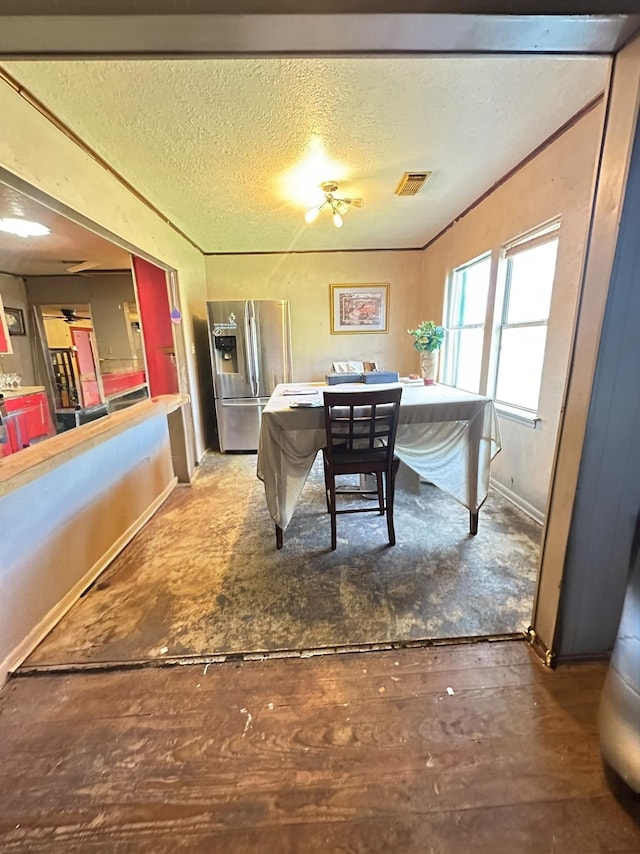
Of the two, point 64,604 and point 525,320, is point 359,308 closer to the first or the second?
point 525,320

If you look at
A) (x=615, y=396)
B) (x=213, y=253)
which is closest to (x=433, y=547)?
(x=615, y=396)

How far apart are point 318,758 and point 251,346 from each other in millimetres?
3571

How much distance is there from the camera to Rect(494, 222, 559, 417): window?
236 cm

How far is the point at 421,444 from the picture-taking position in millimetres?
2238

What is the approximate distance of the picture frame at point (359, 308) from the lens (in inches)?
177

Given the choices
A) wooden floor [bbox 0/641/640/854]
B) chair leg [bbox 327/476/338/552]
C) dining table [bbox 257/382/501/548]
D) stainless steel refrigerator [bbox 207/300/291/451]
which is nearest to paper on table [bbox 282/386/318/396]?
dining table [bbox 257/382/501/548]

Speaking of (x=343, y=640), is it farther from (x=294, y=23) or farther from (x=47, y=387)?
(x=47, y=387)

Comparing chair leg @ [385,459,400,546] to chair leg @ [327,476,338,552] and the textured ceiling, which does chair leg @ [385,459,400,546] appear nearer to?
chair leg @ [327,476,338,552]

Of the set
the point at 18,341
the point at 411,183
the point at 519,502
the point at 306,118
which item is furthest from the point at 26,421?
the point at 519,502

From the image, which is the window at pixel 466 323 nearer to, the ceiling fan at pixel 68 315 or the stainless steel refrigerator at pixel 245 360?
the stainless steel refrigerator at pixel 245 360

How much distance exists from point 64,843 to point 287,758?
1.97 feet

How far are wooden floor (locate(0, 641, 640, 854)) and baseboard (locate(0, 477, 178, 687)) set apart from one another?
10 cm

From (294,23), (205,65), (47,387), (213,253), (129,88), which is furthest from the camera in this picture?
(213,253)

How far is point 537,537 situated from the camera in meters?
2.19
